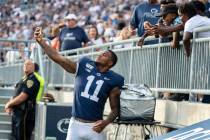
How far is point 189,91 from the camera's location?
1126 cm

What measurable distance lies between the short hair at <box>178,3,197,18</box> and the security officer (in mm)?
5708

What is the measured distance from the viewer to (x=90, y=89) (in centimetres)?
1090

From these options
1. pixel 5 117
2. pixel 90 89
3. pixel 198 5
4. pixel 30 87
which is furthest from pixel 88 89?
pixel 5 117

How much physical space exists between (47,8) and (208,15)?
26.9 meters

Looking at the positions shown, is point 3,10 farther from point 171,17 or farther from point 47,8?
point 171,17

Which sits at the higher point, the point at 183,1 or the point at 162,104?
the point at 183,1

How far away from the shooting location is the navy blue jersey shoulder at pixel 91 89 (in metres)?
10.9

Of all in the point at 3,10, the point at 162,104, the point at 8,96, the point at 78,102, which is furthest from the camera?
the point at 3,10

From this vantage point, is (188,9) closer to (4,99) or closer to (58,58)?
(58,58)

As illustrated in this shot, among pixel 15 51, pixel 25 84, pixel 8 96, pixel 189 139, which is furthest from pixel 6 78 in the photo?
pixel 189 139

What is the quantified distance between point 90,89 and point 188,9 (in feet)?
5.24

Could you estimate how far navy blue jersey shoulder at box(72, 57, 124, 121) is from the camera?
10883 millimetres

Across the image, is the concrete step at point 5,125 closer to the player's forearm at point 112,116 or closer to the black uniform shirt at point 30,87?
the black uniform shirt at point 30,87

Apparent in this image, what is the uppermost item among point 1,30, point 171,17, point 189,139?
point 171,17
